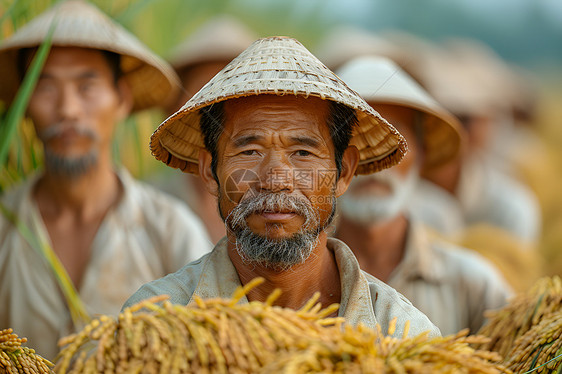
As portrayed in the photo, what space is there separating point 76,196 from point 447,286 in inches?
75.8

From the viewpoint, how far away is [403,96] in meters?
4.33

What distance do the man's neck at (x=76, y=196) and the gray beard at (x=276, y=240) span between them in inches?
84.4

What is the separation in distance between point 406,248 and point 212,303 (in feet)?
8.24

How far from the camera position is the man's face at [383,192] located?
4.64 m

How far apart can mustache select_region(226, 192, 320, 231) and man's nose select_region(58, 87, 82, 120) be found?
6.50 feet

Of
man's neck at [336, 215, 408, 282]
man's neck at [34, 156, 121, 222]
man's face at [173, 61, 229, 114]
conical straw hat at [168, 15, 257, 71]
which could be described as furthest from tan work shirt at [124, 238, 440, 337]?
conical straw hat at [168, 15, 257, 71]

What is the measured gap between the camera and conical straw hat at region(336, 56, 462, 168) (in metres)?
4.30

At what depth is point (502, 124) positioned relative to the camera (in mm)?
9977

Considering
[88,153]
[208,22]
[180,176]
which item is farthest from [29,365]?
[208,22]

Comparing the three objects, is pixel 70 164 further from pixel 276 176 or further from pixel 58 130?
pixel 276 176

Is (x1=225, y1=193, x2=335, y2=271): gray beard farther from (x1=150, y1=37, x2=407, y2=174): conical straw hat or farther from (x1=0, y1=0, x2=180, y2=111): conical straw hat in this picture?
(x1=0, y1=0, x2=180, y2=111): conical straw hat

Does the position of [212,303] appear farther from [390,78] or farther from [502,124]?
[502,124]

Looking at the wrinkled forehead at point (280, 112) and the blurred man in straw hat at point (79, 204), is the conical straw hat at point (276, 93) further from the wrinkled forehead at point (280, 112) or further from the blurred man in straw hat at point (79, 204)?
the blurred man in straw hat at point (79, 204)

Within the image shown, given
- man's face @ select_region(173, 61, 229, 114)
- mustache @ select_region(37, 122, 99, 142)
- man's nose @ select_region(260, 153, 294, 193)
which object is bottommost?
man's nose @ select_region(260, 153, 294, 193)
